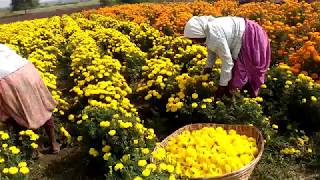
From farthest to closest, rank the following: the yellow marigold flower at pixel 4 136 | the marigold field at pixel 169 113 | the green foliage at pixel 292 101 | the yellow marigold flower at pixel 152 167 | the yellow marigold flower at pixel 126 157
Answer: the green foliage at pixel 292 101
the yellow marigold flower at pixel 4 136
the marigold field at pixel 169 113
the yellow marigold flower at pixel 126 157
the yellow marigold flower at pixel 152 167

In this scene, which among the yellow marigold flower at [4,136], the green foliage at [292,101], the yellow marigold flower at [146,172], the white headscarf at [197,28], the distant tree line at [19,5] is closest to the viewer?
the yellow marigold flower at [146,172]

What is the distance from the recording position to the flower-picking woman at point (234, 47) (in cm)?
468

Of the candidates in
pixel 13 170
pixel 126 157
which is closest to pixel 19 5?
pixel 13 170

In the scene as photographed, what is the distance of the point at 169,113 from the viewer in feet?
18.4

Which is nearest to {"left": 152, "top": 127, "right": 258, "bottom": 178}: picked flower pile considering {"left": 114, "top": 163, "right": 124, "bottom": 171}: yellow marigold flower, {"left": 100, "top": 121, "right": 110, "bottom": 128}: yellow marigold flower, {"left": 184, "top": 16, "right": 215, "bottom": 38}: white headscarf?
{"left": 114, "top": 163, "right": 124, "bottom": 171}: yellow marigold flower

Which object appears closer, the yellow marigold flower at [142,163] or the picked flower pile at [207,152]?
the yellow marigold flower at [142,163]

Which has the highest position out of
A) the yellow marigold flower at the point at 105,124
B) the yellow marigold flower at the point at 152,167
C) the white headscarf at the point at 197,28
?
the white headscarf at the point at 197,28

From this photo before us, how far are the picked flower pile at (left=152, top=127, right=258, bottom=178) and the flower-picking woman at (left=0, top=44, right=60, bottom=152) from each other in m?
1.37

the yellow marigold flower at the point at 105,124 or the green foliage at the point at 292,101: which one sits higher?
the yellow marigold flower at the point at 105,124

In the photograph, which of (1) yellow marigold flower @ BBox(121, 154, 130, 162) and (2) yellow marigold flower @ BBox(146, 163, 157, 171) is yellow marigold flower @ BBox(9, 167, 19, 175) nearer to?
(1) yellow marigold flower @ BBox(121, 154, 130, 162)

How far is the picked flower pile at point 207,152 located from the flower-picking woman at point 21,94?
137cm

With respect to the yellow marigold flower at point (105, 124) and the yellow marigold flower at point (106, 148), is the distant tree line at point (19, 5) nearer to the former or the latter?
the yellow marigold flower at point (105, 124)

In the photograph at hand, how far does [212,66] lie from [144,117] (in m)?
1.12

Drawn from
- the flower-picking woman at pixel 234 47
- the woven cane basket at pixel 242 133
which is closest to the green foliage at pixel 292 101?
the flower-picking woman at pixel 234 47
